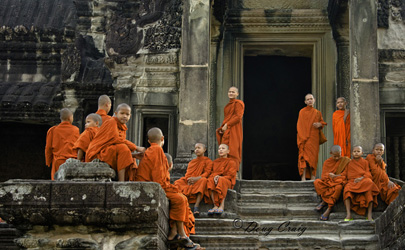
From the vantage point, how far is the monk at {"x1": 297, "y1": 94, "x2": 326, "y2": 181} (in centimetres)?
1105

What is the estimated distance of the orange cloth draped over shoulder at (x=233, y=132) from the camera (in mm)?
10258

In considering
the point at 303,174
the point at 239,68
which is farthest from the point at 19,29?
the point at 303,174

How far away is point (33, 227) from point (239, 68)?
784 cm

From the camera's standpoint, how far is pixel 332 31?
12.9m

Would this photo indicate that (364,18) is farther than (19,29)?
No

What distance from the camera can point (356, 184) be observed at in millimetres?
9039

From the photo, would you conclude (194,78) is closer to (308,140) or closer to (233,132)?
(233,132)

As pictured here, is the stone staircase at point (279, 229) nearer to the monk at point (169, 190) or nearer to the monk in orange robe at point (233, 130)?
the monk at point (169, 190)

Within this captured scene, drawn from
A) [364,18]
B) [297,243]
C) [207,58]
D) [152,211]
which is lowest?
[297,243]

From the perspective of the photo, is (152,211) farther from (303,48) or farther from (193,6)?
(303,48)

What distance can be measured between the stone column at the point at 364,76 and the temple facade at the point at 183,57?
0.02m

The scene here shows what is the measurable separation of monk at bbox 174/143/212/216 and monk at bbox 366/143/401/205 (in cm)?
245

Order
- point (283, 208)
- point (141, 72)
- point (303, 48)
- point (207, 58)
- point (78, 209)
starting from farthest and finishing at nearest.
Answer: point (303, 48) < point (141, 72) < point (207, 58) < point (283, 208) < point (78, 209)

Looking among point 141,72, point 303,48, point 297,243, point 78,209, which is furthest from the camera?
point 303,48
